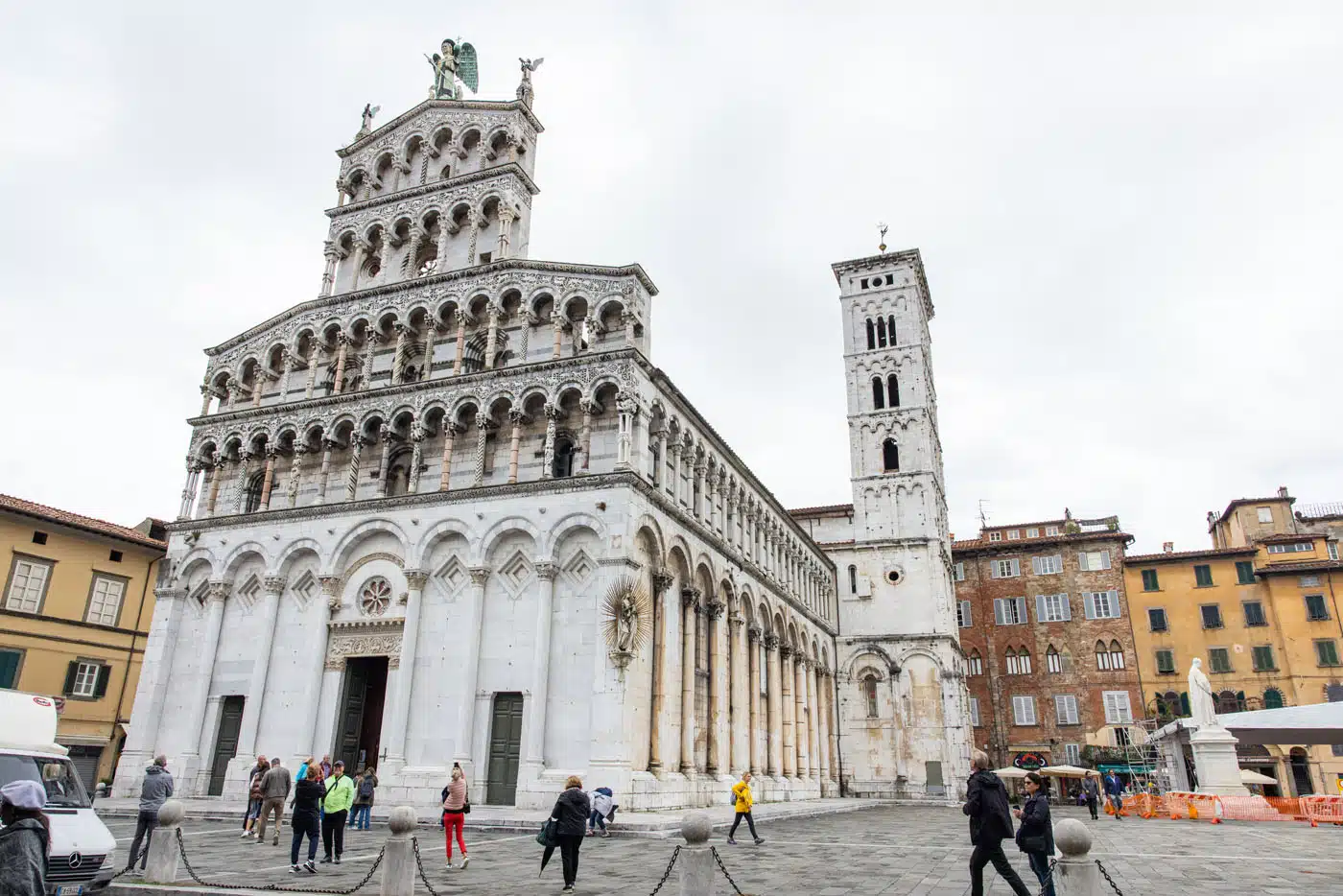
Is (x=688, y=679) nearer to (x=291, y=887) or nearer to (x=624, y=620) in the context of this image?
(x=624, y=620)

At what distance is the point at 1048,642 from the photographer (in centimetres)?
4969

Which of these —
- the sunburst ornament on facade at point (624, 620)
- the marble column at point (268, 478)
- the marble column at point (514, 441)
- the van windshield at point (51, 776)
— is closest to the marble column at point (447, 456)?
the marble column at point (514, 441)

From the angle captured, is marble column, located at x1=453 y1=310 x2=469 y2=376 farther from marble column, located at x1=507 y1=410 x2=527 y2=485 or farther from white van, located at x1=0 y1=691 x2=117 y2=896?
white van, located at x1=0 y1=691 x2=117 y2=896

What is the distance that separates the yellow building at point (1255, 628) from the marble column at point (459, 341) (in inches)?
1566

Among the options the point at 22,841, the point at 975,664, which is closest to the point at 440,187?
the point at 22,841

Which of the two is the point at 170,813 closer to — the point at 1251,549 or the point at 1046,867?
the point at 1046,867

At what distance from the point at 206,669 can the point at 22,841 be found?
22436 millimetres

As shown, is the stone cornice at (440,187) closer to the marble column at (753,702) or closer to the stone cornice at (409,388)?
Answer: the stone cornice at (409,388)

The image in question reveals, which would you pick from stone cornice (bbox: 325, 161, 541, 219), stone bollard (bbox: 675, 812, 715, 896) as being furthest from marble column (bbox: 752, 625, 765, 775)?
stone bollard (bbox: 675, 812, 715, 896)

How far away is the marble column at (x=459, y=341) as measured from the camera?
88.8 ft

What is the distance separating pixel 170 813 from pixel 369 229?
79.1 ft

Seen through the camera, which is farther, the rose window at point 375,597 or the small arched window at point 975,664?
the small arched window at point 975,664

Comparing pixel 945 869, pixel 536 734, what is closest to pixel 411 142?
pixel 536 734

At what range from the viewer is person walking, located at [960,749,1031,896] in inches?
371
